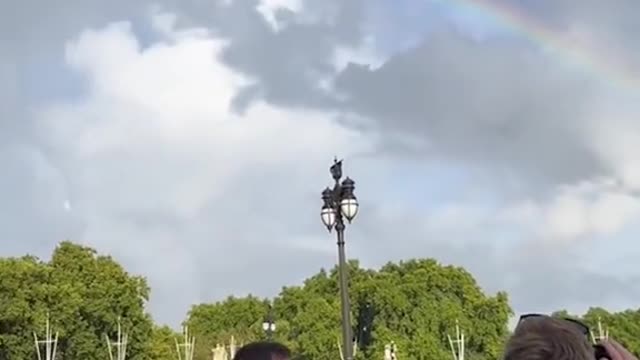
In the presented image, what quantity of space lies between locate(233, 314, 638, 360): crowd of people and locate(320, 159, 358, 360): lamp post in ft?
43.9

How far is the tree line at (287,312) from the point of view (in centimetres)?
6456

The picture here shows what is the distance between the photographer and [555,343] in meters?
2.72

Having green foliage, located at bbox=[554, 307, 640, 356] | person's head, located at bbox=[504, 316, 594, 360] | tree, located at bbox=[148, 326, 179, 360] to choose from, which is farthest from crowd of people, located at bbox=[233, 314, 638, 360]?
green foliage, located at bbox=[554, 307, 640, 356]

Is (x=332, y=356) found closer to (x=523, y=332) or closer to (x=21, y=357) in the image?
(x=21, y=357)

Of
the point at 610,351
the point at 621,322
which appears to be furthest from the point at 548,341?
the point at 621,322

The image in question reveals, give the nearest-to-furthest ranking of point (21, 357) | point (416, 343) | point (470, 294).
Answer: point (21, 357) < point (416, 343) < point (470, 294)

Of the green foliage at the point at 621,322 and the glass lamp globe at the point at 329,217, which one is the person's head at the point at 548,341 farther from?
the green foliage at the point at 621,322

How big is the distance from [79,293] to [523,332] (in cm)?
6582

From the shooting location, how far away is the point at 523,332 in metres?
2.82

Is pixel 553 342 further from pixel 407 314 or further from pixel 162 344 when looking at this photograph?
pixel 162 344

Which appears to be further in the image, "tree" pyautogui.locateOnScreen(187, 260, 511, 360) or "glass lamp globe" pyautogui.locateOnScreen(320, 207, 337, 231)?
"tree" pyautogui.locateOnScreen(187, 260, 511, 360)

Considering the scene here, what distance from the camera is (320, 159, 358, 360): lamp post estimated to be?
1644 centimetres

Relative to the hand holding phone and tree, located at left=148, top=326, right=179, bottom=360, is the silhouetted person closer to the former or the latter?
the hand holding phone

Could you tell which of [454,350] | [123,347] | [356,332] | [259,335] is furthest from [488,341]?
[123,347]
